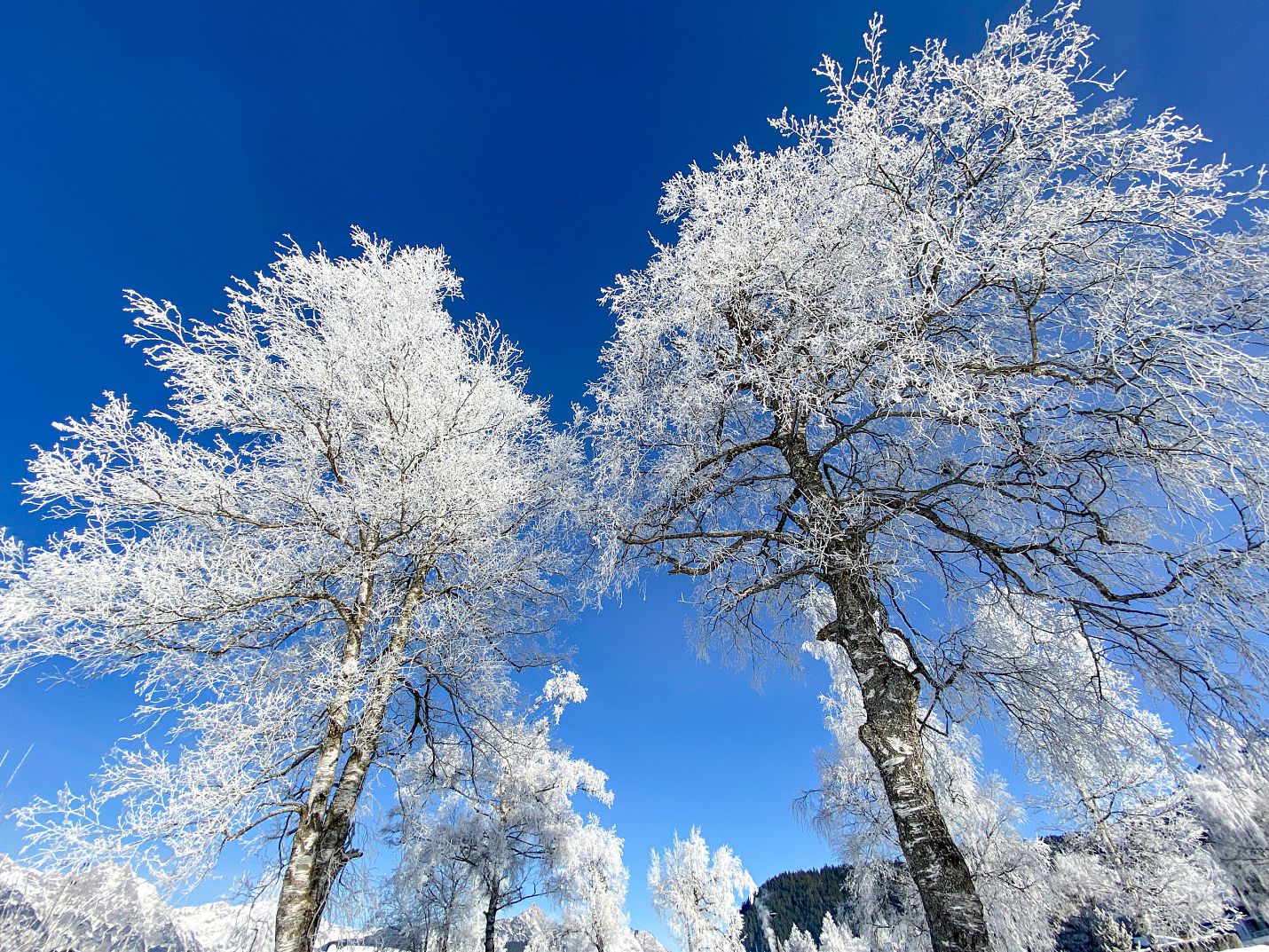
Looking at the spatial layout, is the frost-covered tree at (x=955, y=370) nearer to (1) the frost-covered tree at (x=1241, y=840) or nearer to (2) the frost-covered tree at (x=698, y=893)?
(1) the frost-covered tree at (x=1241, y=840)

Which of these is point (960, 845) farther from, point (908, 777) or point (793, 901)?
point (793, 901)

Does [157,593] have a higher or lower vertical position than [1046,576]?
higher

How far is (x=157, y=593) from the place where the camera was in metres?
4.59

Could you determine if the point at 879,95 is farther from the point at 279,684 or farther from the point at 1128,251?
the point at 279,684

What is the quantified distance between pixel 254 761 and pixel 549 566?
12.2ft

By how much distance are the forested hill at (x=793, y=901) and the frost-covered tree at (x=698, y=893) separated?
213 feet

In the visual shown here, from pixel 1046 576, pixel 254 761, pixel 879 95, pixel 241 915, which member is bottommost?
pixel 241 915

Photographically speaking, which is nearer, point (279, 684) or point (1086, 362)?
point (1086, 362)

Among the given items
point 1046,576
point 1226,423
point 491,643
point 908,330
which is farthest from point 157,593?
point 1226,423

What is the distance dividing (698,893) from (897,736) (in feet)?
113

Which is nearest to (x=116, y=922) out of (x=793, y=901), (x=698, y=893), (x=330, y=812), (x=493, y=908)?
(x=493, y=908)

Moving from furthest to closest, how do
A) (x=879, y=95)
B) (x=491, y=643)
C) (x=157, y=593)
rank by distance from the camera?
(x=491, y=643), (x=157, y=593), (x=879, y=95)

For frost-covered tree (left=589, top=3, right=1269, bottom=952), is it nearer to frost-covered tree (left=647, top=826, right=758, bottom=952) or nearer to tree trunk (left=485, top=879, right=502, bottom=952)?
tree trunk (left=485, top=879, right=502, bottom=952)

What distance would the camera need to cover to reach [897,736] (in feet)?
12.8
